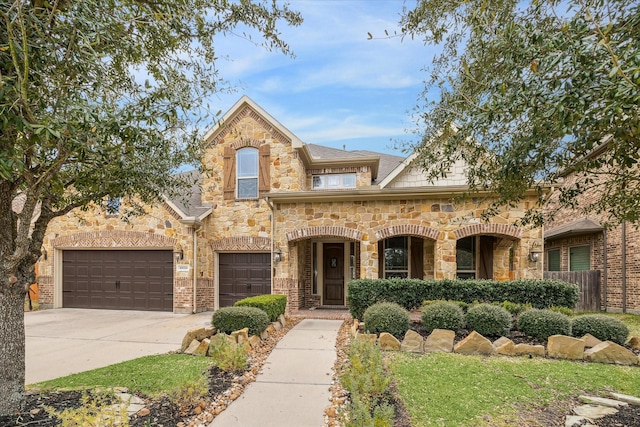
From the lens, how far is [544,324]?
7156mm

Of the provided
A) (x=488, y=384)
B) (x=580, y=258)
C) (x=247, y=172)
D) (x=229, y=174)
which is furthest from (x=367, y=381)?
(x=580, y=258)

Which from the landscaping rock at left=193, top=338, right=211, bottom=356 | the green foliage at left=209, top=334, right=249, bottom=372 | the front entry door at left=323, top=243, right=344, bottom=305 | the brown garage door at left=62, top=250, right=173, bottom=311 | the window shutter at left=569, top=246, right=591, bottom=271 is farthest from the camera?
the window shutter at left=569, top=246, right=591, bottom=271

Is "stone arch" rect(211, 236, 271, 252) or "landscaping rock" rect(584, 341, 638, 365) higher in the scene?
"stone arch" rect(211, 236, 271, 252)

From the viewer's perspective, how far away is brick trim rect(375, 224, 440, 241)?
414 inches

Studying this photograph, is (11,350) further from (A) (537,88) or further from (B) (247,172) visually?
(B) (247,172)

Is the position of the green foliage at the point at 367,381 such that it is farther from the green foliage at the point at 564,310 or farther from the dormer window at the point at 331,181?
the dormer window at the point at 331,181

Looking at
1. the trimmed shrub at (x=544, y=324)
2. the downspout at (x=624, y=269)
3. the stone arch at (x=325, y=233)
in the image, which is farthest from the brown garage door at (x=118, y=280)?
the downspout at (x=624, y=269)

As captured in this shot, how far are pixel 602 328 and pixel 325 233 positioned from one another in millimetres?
6673

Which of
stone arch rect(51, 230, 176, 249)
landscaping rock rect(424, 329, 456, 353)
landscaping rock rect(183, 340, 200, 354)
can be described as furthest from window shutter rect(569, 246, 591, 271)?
stone arch rect(51, 230, 176, 249)

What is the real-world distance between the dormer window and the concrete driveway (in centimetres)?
566

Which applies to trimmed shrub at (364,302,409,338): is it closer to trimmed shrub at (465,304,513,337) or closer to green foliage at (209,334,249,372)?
trimmed shrub at (465,304,513,337)

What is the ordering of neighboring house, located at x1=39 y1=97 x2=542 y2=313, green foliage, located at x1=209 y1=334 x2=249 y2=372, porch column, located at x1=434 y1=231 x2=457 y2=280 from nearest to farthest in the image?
green foliage, located at x1=209 y1=334 x2=249 y2=372
porch column, located at x1=434 y1=231 x2=457 y2=280
neighboring house, located at x1=39 y1=97 x2=542 y2=313

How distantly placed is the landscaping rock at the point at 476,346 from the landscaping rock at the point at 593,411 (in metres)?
2.14

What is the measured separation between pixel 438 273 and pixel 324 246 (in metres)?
4.16
